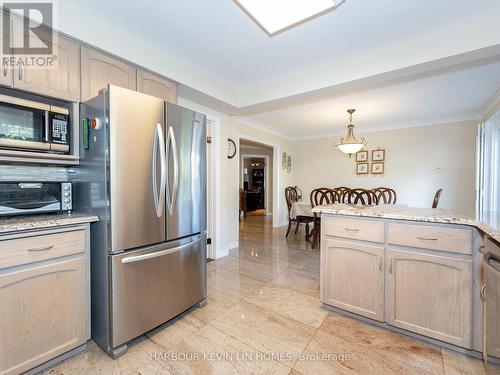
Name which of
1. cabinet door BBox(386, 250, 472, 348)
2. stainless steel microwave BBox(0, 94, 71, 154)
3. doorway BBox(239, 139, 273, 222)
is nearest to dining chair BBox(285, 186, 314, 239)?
doorway BBox(239, 139, 273, 222)

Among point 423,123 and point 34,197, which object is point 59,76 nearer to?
point 34,197

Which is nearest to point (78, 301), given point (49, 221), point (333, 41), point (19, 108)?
point (49, 221)

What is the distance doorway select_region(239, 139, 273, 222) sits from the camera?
308 inches

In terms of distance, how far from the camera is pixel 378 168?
5.21 m

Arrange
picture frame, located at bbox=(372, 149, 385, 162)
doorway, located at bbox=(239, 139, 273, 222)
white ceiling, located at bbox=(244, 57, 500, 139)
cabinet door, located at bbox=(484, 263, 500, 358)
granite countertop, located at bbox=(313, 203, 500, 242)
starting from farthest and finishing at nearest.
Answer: doorway, located at bbox=(239, 139, 273, 222)
picture frame, located at bbox=(372, 149, 385, 162)
white ceiling, located at bbox=(244, 57, 500, 139)
granite countertop, located at bbox=(313, 203, 500, 242)
cabinet door, located at bbox=(484, 263, 500, 358)

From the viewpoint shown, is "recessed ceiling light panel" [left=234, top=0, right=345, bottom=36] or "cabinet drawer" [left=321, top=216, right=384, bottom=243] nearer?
"recessed ceiling light panel" [left=234, top=0, right=345, bottom=36]

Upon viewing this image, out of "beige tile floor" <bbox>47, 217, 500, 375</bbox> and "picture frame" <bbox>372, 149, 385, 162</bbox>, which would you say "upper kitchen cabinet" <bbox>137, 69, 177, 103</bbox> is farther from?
"picture frame" <bbox>372, 149, 385, 162</bbox>

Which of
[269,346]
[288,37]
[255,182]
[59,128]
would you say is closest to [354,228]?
[269,346]

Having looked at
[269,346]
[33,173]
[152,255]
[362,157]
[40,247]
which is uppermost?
[362,157]

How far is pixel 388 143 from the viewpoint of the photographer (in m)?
5.10

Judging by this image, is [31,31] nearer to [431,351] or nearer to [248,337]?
[248,337]

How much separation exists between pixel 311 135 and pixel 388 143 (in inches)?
70.5

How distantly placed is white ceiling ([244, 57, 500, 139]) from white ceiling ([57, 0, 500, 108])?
3.20ft

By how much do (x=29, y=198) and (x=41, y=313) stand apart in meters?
0.78
